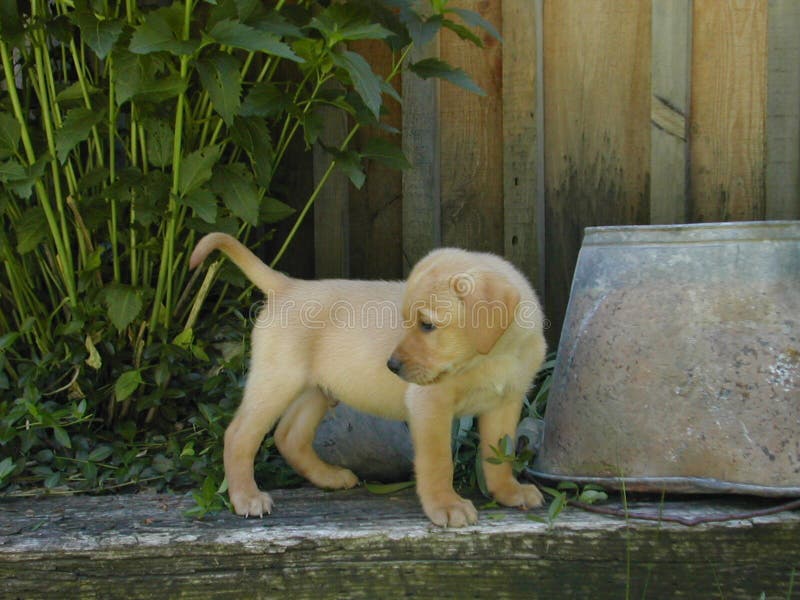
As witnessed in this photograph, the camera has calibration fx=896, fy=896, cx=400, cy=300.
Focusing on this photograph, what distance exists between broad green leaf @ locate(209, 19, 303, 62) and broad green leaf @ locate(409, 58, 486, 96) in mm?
614

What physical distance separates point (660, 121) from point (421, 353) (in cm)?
173

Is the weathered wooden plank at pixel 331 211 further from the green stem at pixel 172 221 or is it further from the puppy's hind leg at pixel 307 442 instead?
the puppy's hind leg at pixel 307 442

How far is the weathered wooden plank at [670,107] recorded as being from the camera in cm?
350

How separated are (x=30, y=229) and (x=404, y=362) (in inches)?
59.7

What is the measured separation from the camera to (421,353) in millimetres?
2377

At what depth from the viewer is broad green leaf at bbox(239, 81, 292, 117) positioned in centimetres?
293

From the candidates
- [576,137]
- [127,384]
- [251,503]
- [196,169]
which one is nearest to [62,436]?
[127,384]

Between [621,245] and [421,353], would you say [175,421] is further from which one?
[621,245]

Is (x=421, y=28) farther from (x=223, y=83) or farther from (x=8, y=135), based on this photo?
(x=8, y=135)

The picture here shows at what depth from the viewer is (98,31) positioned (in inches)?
106

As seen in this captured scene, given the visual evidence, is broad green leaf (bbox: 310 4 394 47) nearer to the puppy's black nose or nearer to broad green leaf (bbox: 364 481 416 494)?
the puppy's black nose

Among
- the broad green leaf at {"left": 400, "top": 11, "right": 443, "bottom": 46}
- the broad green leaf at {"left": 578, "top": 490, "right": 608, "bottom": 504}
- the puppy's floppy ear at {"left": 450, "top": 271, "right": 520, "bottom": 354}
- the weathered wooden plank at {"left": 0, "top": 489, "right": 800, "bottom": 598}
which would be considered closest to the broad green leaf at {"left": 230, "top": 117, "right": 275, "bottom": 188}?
the broad green leaf at {"left": 400, "top": 11, "right": 443, "bottom": 46}

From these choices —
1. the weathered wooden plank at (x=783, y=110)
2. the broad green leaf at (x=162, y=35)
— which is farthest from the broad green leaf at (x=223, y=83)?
the weathered wooden plank at (x=783, y=110)

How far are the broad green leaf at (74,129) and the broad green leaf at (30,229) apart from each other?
14.3 inches
